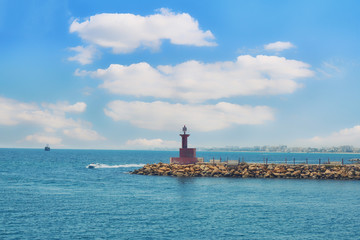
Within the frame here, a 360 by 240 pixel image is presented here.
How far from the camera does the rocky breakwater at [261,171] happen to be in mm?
64938

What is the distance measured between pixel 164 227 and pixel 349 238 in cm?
1310

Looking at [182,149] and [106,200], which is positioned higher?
[182,149]

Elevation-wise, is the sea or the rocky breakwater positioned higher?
the rocky breakwater

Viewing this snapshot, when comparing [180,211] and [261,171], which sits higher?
[261,171]

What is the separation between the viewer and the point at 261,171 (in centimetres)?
6750

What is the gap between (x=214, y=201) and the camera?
135ft

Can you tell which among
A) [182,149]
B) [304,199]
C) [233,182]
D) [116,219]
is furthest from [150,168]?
[116,219]

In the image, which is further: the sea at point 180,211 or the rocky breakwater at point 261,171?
Answer: the rocky breakwater at point 261,171

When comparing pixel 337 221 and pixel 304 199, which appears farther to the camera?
pixel 304 199

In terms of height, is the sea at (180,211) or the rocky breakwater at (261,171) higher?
the rocky breakwater at (261,171)

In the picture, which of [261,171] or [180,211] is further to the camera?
[261,171]

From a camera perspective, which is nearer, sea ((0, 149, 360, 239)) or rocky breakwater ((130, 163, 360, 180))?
sea ((0, 149, 360, 239))

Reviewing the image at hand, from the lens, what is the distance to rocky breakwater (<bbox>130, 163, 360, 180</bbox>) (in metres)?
64.9

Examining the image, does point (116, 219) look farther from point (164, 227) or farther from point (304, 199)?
point (304, 199)
